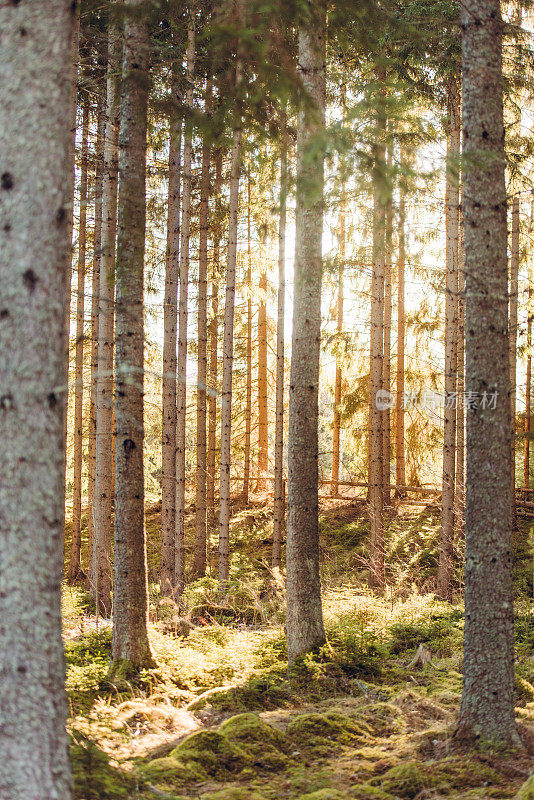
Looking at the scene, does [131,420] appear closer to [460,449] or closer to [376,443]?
[376,443]

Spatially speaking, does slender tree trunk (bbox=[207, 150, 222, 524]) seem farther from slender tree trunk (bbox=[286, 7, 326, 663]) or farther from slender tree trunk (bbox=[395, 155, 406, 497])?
slender tree trunk (bbox=[286, 7, 326, 663])

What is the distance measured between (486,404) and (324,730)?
325 cm

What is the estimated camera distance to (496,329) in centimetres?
508

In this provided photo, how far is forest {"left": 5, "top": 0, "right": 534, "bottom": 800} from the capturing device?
114 inches

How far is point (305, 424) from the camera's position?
741 centimetres

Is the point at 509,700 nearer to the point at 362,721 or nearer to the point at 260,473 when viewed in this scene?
the point at 362,721

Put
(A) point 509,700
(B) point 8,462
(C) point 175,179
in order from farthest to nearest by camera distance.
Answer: (C) point 175,179 < (A) point 509,700 < (B) point 8,462

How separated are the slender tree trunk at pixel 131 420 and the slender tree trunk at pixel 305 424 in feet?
5.98

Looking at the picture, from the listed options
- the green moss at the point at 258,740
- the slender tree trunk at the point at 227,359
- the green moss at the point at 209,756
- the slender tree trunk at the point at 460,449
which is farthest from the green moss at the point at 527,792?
the slender tree trunk at the point at 460,449

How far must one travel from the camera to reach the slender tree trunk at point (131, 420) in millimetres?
6387

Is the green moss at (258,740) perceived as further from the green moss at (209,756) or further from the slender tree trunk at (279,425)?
the slender tree trunk at (279,425)

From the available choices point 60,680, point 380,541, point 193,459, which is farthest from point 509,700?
point 193,459

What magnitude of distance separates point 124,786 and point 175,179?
9693 mm

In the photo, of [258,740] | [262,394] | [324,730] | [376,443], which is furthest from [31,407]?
[262,394]
